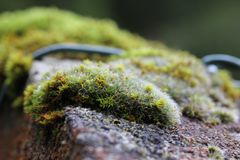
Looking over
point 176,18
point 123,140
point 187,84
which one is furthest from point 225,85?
point 176,18

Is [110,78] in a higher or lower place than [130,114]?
higher

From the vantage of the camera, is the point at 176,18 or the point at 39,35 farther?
the point at 176,18

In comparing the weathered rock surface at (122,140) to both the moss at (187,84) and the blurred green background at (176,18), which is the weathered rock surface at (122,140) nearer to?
the moss at (187,84)

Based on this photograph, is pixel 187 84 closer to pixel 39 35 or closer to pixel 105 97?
pixel 105 97

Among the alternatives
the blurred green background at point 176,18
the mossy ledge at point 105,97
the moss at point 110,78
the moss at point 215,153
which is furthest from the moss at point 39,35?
the blurred green background at point 176,18

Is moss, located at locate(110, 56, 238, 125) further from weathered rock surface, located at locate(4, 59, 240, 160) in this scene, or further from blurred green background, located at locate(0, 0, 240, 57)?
blurred green background, located at locate(0, 0, 240, 57)

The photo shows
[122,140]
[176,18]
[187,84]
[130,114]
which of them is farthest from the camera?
[176,18]

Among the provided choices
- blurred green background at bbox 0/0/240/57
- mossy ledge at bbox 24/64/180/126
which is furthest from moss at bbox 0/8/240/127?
blurred green background at bbox 0/0/240/57
